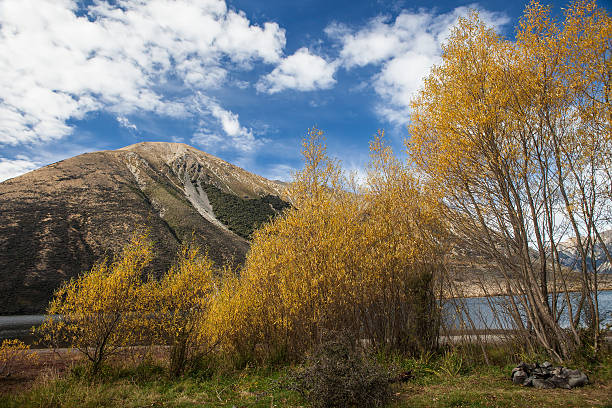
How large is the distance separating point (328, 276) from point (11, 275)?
140 ft

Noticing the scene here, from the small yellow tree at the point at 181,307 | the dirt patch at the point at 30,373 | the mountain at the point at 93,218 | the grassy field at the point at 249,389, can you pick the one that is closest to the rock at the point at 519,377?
the grassy field at the point at 249,389

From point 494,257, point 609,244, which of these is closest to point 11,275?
point 494,257

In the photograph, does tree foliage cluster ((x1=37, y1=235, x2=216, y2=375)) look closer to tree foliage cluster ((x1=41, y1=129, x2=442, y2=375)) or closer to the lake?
tree foliage cluster ((x1=41, y1=129, x2=442, y2=375))

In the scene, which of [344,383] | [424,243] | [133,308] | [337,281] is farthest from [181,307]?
[424,243]

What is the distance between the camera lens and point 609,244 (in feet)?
24.6

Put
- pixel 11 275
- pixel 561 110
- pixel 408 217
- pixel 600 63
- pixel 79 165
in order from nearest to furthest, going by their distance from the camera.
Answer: pixel 600 63, pixel 561 110, pixel 408 217, pixel 11 275, pixel 79 165

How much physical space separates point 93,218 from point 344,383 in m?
58.2

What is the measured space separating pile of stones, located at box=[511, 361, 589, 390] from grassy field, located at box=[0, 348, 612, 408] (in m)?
0.18

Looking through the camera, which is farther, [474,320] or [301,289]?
[474,320]

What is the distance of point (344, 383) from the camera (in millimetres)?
4633

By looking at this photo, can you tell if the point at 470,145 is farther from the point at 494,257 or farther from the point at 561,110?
the point at 494,257

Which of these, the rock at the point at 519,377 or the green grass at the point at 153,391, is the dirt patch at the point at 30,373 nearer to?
the green grass at the point at 153,391

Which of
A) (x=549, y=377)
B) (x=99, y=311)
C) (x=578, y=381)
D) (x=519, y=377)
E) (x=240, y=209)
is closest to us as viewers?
(x=578, y=381)

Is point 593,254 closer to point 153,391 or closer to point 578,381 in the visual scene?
point 578,381
